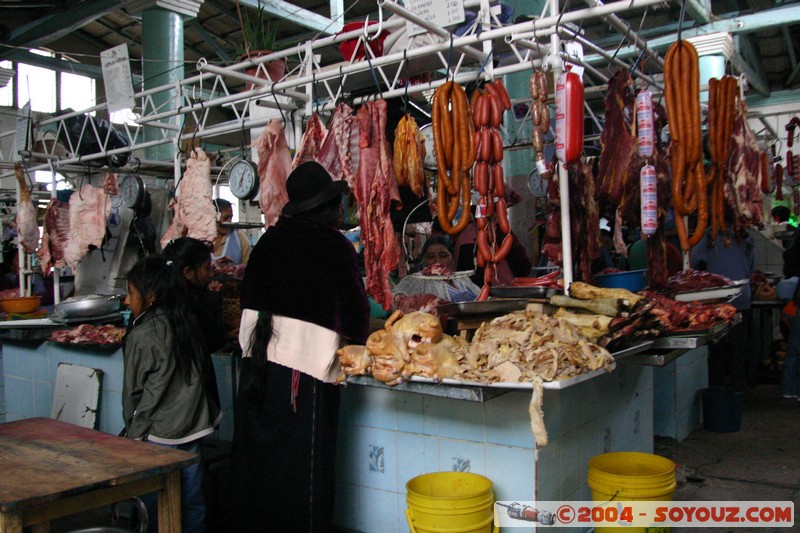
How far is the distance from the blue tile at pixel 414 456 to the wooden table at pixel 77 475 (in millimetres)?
1187

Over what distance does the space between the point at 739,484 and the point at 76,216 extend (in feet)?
20.8

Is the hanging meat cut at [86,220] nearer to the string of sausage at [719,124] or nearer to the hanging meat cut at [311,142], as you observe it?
the hanging meat cut at [311,142]

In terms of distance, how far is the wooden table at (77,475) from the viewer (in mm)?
2512

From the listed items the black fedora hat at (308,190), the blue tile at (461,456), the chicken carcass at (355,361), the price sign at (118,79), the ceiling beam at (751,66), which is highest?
the ceiling beam at (751,66)

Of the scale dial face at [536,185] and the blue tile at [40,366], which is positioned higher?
the scale dial face at [536,185]

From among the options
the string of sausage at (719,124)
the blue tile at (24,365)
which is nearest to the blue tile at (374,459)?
A: the string of sausage at (719,124)

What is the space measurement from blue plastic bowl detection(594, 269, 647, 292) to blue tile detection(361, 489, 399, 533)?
1789mm

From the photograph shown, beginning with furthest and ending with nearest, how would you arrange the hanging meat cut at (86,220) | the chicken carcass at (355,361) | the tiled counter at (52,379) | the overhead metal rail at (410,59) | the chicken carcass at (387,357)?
the hanging meat cut at (86,220) → the tiled counter at (52,379) → the overhead metal rail at (410,59) → the chicken carcass at (355,361) → the chicken carcass at (387,357)

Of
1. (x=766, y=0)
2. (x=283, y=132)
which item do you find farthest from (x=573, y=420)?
(x=766, y=0)

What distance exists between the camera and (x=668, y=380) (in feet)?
19.5

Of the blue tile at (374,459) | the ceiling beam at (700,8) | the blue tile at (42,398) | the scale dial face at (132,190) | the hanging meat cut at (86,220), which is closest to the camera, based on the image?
the blue tile at (374,459)

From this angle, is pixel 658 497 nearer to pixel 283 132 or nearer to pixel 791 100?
pixel 283 132

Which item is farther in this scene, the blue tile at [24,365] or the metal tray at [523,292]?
the blue tile at [24,365]

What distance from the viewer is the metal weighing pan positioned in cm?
592
